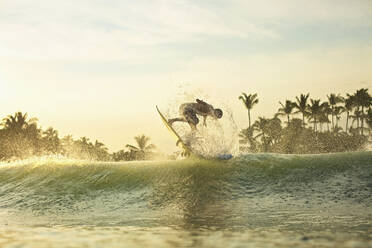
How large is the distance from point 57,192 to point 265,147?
60.5m

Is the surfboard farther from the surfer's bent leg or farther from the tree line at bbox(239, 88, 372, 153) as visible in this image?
the tree line at bbox(239, 88, 372, 153)

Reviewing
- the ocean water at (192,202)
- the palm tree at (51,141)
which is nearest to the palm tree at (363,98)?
the palm tree at (51,141)

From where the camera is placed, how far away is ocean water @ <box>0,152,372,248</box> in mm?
5953

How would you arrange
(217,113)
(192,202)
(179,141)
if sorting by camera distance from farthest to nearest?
(179,141) < (217,113) < (192,202)

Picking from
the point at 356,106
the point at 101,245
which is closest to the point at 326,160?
the point at 101,245

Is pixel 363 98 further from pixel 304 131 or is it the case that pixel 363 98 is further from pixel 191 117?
pixel 191 117

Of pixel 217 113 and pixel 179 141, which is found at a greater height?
pixel 217 113

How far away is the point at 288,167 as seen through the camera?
14312 mm

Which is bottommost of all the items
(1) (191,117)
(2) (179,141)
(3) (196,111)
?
(2) (179,141)

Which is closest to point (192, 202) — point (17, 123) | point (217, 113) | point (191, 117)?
point (191, 117)

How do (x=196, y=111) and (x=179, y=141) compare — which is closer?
Result: (x=196, y=111)

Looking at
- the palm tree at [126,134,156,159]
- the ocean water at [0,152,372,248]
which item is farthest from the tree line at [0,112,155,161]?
the ocean water at [0,152,372,248]

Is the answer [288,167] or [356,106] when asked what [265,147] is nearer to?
[356,106]

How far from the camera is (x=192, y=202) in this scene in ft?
38.2
